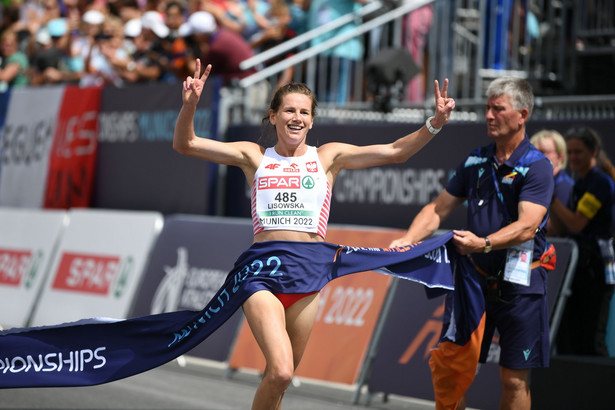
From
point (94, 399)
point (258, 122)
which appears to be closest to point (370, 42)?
point (258, 122)

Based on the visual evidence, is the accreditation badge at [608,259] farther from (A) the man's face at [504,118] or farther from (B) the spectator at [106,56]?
(B) the spectator at [106,56]

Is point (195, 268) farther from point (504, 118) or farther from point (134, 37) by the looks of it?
point (134, 37)

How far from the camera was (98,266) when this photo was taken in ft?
37.9

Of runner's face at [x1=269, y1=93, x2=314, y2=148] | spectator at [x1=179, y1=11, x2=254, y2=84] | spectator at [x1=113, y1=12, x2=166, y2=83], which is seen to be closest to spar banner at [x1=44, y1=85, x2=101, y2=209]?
spectator at [x1=113, y1=12, x2=166, y2=83]

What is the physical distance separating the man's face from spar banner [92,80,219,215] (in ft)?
19.4

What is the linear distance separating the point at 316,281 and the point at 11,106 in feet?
33.4

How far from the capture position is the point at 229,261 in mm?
10227

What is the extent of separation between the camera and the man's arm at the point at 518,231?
6039 millimetres

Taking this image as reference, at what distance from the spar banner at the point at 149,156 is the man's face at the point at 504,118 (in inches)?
233

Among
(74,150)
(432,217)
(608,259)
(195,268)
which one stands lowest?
(195,268)

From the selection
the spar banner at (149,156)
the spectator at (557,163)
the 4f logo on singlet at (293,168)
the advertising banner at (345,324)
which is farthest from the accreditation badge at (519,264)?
the spar banner at (149,156)

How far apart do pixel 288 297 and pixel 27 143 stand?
384 inches

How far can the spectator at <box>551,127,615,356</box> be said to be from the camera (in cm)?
789

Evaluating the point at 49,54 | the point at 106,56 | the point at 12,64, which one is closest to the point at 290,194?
the point at 106,56
